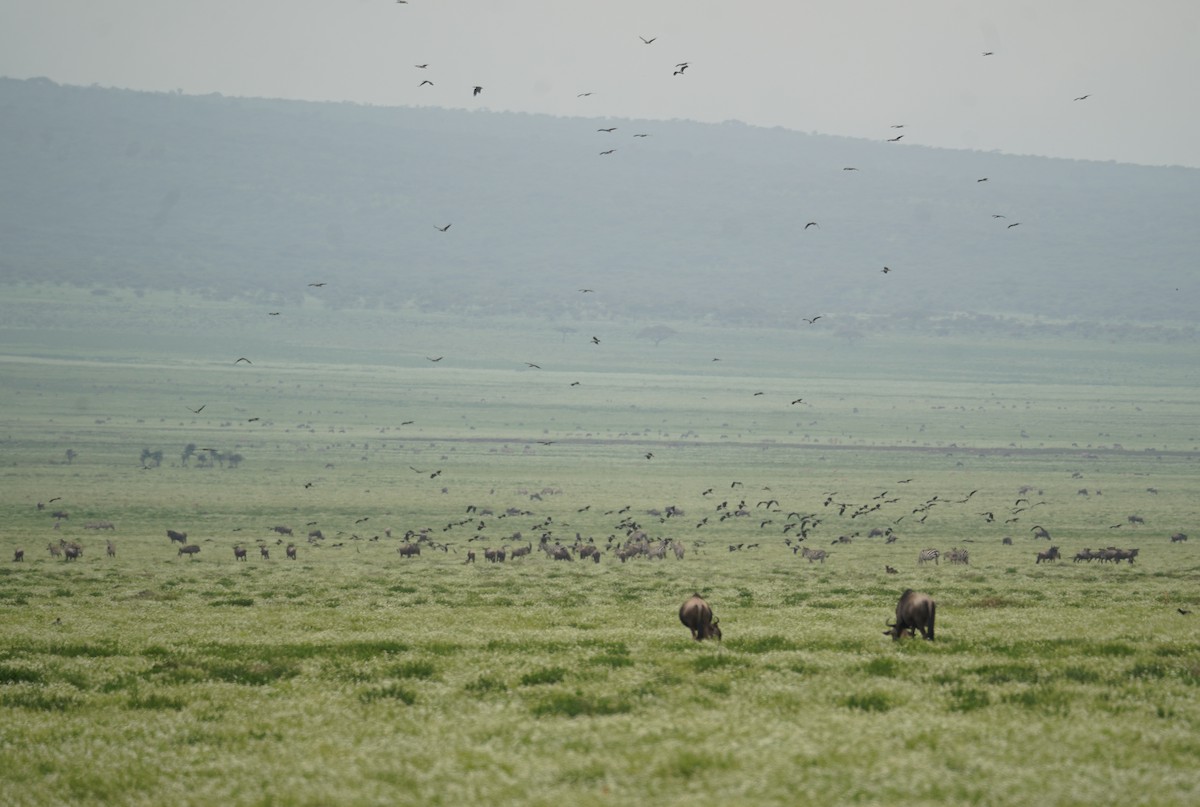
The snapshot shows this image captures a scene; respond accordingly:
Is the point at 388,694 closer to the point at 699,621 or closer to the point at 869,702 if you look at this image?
the point at 869,702

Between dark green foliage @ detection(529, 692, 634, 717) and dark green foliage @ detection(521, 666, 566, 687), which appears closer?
dark green foliage @ detection(529, 692, 634, 717)

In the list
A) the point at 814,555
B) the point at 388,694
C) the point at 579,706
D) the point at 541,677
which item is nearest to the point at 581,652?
the point at 541,677

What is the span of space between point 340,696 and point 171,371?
626ft

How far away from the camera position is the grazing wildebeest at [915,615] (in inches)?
750

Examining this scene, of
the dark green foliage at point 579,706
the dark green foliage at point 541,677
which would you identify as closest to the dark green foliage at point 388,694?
the dark green foliage at point 541,677

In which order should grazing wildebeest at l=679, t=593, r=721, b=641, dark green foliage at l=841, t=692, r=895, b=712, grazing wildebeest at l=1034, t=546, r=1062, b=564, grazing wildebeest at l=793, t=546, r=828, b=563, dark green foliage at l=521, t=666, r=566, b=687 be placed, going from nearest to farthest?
dark green foliage at l=841, t=692, r=895, b=712
dark green foliage at l=521, t=666, r=566, b=687
grazing wildebeest at l=679, t=593, r=721, b=641
grazing wildebeest at l=1034, t=546, r=1062, b=564
grazing wildebeest at l=793, t=546, r=828, b=563

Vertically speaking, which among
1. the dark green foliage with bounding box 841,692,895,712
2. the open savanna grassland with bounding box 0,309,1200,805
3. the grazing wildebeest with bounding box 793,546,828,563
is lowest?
the grazing wildebeest with bounding box 793,546,828,563

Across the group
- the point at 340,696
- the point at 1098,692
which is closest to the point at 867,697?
the point at 1098,692

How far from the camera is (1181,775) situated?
1045 cm

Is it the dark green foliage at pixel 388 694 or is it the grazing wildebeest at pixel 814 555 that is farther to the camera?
the grazing wildebeest at pixel 814 555

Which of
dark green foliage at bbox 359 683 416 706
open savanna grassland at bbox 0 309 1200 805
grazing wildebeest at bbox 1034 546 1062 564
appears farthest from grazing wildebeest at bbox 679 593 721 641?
grazing wildebeest at bbox 1034 546 1062 564

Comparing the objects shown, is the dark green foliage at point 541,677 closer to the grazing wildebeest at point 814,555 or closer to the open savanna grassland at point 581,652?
the open savanna grassland at point 581,652

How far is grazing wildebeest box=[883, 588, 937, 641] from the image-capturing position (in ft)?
62.5

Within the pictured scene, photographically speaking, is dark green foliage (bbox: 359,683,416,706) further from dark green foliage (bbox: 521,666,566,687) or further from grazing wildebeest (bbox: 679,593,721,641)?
grazing wildebeest (bbox: 679,593,721,641)
